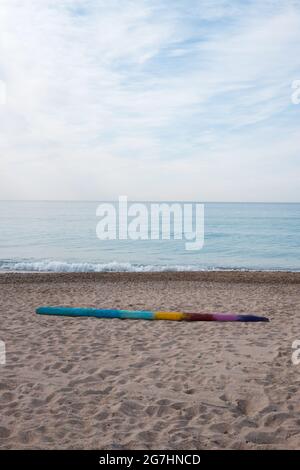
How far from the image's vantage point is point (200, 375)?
559 cm

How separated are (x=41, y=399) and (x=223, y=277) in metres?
12.8

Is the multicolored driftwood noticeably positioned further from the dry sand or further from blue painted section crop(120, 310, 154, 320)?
the dry sand

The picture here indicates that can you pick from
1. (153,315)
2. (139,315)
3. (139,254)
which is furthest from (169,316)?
(139,254)

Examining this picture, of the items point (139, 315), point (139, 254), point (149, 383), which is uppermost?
point (139, 254)

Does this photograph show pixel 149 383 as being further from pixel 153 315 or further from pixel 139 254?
pixel 139 254

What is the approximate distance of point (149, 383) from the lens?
17.4 ft

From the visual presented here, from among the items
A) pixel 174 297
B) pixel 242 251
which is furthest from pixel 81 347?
pixel 242 251

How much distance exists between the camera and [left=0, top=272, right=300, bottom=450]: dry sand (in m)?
4.07

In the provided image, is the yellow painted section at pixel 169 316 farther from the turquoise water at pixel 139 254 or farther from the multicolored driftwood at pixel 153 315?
the turquoise water at pixel 139 254

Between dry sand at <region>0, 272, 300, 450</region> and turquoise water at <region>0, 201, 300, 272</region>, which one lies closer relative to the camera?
dry sand at <region>0, 272, 300, 450</region>

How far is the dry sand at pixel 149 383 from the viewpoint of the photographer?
4.07m

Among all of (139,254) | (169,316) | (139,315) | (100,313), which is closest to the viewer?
(169,316)

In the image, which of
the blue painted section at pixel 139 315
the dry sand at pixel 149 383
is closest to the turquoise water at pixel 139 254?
the dry sand at pixel 149 383

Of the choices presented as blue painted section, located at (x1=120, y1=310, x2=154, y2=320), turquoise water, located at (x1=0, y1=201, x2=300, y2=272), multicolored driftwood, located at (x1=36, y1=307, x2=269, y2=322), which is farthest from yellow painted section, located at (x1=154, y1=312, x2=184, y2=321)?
turquoise water, located at (x1=0, y1=201, x2=300, y2=272)
